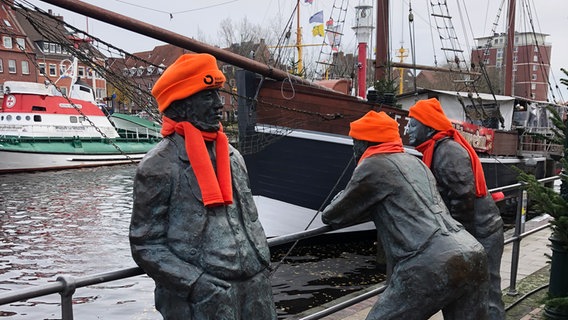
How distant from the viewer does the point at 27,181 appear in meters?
25.7

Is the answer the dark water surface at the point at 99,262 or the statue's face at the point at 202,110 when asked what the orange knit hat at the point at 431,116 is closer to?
the statue's face at the point at 202,110

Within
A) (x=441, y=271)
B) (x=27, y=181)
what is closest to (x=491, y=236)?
(x=441, y=271)

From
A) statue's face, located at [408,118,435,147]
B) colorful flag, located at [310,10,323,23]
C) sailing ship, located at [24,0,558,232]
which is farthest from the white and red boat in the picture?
statue's face, located at [408,118,435,147]

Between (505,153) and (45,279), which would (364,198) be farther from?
(505,153)

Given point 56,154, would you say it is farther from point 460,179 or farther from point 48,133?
point 460,179

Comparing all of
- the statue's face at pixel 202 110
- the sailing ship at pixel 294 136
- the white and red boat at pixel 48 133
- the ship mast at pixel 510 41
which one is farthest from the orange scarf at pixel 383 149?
the white and red boat at pixel 48 133

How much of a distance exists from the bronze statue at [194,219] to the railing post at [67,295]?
0.90ft

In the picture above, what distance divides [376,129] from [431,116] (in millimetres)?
1093

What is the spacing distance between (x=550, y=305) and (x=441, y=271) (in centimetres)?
207

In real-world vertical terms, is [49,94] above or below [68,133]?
above

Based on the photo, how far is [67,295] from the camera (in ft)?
6.13

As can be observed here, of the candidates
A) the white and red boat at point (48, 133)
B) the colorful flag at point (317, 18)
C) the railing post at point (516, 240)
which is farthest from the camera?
the white and red boat at point (48, 133)

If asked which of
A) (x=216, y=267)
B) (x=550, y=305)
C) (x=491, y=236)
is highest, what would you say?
(x=216, y=267)

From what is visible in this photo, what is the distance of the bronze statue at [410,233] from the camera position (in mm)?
2740
